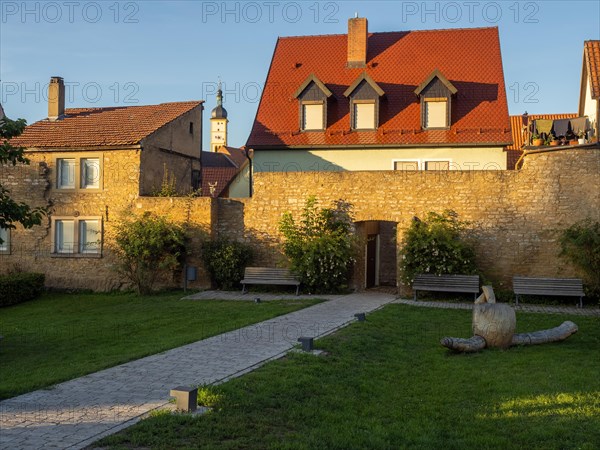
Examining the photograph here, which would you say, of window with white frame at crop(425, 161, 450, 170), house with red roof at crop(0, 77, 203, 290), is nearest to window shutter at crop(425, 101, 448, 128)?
window with white frame at crop(425, 161, 450, 170)

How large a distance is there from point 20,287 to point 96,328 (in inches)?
312

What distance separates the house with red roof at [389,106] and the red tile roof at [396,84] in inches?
1.6

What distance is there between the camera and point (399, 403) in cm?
780

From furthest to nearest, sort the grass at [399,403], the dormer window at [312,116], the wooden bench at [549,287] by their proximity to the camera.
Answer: the dormer window at [312,116] → the wooden bench at [549,287] → the grass at [399,403]

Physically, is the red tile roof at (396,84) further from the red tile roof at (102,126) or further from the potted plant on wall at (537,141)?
the red tile roof at (102,126)

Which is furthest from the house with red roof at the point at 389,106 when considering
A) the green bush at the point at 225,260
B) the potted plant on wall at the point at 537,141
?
the green bush at the point at 225,260

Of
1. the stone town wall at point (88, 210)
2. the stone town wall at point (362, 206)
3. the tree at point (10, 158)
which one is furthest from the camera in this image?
the stone town wall at point (88, 210)

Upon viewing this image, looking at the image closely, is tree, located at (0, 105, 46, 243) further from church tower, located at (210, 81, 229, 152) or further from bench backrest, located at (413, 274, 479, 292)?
church tower, located at (210, 81, 229, 152)

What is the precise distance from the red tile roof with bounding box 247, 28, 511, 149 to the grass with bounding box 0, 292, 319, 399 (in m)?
8.68

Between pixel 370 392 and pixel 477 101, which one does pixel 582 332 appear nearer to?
pixel 370 392

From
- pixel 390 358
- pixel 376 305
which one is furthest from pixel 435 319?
pixel 390 358

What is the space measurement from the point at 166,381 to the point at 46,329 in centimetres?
832

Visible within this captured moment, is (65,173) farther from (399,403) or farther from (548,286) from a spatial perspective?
Answer: (399,403)

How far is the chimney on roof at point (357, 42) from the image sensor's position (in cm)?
2634
